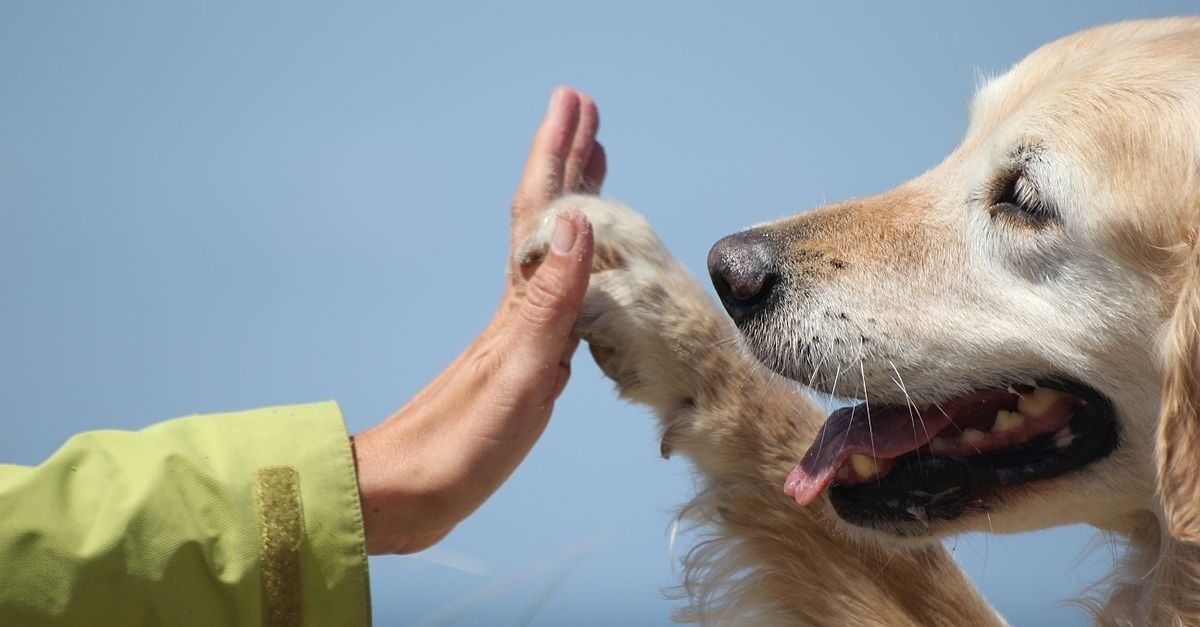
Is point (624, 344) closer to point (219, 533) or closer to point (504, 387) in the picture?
point (504, 387)

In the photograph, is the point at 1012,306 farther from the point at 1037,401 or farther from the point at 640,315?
the point at 640,315

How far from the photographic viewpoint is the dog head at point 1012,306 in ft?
6.29

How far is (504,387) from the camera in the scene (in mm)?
2045

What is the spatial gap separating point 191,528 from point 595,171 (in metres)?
1.30

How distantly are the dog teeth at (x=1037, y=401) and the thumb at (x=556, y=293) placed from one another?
827 millimetres

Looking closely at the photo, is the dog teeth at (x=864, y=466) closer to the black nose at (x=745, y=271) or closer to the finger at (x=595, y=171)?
the black nose at (x=745, y=271)

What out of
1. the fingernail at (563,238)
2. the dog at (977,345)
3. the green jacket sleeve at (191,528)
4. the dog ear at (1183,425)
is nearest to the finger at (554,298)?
the fingernail at (563,238)

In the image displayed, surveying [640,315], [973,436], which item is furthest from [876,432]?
[640,315]

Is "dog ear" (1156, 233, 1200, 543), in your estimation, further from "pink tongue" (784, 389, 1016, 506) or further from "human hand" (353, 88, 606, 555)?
"human hand" (353, 88, 606, 555)

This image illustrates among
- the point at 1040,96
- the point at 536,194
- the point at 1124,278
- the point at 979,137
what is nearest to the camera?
the point at 1124,278

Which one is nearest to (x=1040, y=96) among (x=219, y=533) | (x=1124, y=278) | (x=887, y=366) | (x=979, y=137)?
(x=979, y=137)

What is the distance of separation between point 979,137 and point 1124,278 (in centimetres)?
50

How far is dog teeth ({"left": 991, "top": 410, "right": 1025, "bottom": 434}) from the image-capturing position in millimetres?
2096

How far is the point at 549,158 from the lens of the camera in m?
2.52
